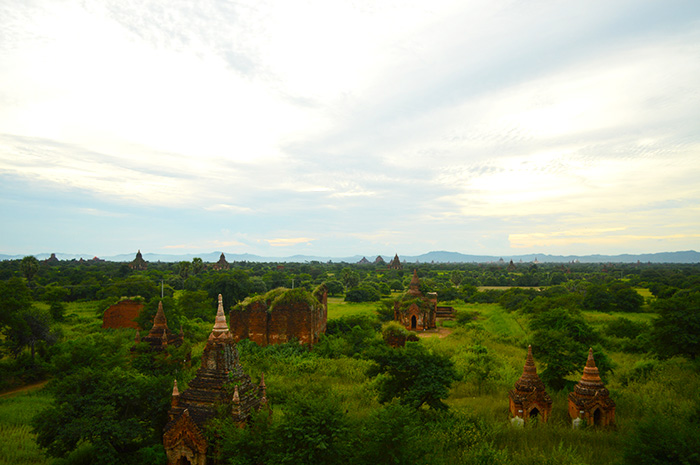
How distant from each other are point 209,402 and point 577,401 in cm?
1462

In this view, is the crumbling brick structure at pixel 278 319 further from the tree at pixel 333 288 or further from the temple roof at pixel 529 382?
the tree at pixel 333 288

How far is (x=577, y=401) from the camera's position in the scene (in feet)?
55.8

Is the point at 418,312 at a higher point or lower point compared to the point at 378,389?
higher

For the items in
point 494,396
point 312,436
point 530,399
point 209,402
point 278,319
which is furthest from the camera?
point 278,319

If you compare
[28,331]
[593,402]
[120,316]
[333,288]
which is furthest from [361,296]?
[593,402]

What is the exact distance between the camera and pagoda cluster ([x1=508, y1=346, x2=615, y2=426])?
16.7 m

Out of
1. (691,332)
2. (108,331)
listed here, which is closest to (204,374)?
(691,332)

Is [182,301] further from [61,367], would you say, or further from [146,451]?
[146,451]

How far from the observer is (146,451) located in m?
13.0

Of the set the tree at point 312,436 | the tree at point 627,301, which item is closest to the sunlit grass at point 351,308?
the tree at point 627,301

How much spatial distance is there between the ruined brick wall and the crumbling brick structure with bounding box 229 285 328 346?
45.5ft

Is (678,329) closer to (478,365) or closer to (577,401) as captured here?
(478,365)

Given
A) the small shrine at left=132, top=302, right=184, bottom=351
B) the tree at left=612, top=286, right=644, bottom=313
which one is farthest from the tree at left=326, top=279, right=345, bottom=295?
the small shrine at left=132, top=302, right=184, bottom=351

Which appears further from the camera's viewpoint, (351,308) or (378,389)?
(351,308)
